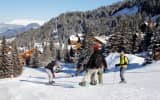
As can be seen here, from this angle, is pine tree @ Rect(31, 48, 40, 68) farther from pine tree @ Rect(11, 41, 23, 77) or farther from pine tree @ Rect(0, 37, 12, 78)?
pine tree @ Rect(0, 37, 12, 78)

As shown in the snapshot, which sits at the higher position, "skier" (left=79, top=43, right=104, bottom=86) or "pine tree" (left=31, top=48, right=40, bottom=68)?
"skier" (left=79, top=43, right=104, bottom=86)

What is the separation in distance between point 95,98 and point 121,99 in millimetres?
1236

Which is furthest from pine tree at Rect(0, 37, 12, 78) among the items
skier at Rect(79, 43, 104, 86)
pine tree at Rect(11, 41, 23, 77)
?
skier at Rect(79, 43, 104, 86)

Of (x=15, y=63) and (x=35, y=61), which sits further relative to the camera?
(x=35, y=61)

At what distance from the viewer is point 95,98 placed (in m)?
15.7

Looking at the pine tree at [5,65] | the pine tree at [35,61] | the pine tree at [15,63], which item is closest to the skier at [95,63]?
the pine tree at [5,65]

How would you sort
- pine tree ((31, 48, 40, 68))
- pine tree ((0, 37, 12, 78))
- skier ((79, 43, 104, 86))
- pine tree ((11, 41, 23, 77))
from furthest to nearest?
pine tree ((31, 48, 40, 68))
pine tree ((11, 41, 23, 77))
pine tree ((0, 37, 12, 78))
skier ((79, 43, 104, 86))

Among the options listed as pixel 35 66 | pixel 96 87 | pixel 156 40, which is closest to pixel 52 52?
pixel 35 66

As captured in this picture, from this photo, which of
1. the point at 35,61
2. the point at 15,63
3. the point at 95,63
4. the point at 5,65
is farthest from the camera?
the point at 35,61

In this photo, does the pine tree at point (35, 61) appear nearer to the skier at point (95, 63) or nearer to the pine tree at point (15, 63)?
the pine tree at point (15, 63)

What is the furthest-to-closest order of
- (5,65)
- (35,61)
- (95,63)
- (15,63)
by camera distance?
(35,61) → (15,63) → (5,65) → (95,63)

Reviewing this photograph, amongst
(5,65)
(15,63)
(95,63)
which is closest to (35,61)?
(15,63)

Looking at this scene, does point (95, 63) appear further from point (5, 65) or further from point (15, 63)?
point (15, 63)

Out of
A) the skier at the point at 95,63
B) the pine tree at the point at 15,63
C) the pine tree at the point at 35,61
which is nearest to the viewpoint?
the skier at the point at 95,63
